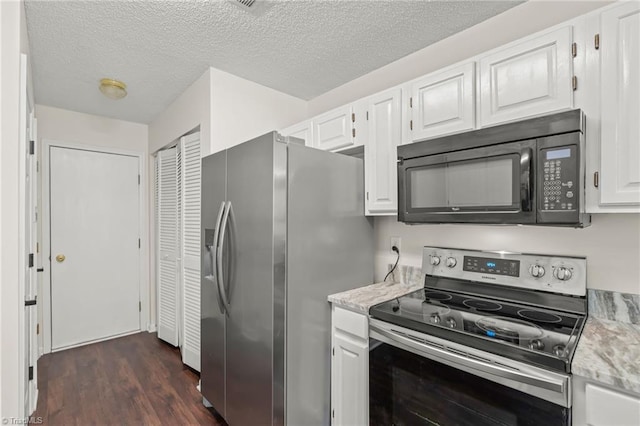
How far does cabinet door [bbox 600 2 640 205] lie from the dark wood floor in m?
2.53

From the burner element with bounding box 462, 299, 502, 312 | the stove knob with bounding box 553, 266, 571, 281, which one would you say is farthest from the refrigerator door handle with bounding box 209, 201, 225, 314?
the stove knob with bounding box 553, 266, 571, 281

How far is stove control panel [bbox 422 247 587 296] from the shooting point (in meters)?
1.45

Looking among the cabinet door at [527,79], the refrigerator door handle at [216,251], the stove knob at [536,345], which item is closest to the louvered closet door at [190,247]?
the refrigerator door handle at [216,251]

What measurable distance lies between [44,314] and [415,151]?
12.8 ft

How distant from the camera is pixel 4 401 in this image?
1225 millimetres

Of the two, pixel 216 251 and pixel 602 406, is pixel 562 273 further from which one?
pixel 216 251

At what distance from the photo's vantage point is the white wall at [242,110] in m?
2.38

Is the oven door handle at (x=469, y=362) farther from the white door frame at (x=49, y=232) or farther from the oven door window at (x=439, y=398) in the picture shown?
the white door frame at (x=49, y=232)

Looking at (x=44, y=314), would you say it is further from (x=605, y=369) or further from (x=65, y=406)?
(x=605, y=369)

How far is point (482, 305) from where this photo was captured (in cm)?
161

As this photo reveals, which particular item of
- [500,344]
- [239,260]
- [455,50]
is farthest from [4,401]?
[455,50]

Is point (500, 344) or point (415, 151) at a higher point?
point (415, 151)

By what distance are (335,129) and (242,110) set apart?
90 centimetres

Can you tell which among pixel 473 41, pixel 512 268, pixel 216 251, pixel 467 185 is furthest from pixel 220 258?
pixel 473 41
